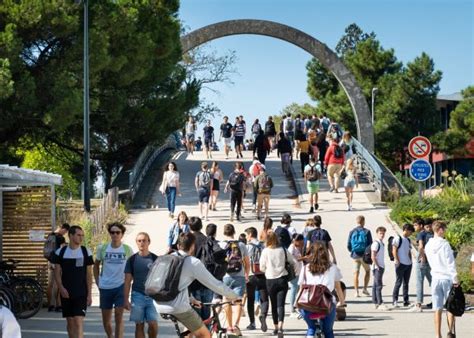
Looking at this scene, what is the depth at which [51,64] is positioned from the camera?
1296 inches

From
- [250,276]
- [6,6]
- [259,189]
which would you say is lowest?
[250,276]

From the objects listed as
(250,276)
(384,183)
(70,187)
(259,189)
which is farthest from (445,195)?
(70,187)

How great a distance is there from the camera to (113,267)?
512 inches

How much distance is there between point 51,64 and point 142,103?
24.2 feet

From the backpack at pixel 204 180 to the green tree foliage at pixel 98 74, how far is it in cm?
581

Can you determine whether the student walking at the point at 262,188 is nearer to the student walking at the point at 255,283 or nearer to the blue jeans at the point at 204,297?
the student walking at the point at 255,283

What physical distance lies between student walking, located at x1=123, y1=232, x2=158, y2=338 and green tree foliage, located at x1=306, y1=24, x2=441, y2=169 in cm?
5105

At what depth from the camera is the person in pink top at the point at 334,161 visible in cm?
3164

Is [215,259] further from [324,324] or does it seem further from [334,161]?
[334,161]

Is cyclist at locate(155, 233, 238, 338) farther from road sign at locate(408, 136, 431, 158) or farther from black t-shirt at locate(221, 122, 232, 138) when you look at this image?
black t-shirt at locate(221, 122, 232, 138)

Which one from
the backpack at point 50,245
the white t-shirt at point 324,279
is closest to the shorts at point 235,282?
the white t-shirt at point 324,279

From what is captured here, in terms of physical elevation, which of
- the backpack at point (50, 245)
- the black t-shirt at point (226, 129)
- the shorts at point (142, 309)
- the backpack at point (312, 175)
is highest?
the black t-shirt at point (226, 129)

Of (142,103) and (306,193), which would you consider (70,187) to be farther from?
(306,193)

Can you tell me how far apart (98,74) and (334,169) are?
27.5 ft
